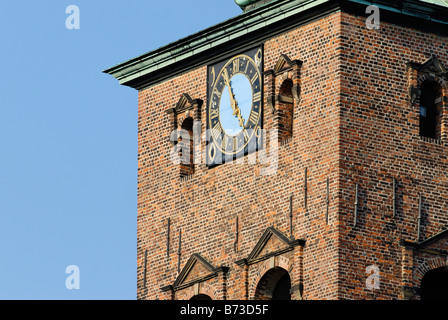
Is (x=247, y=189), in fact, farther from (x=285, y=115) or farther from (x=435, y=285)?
(x=435, y=285)

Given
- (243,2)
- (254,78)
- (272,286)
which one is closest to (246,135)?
(254,78)

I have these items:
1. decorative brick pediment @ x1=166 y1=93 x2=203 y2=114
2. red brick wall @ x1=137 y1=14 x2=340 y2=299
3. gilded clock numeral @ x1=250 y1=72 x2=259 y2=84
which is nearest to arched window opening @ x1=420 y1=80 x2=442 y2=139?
red brick wall @ x1=137 y1=14 x2=340 y2=299

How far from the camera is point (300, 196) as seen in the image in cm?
7325

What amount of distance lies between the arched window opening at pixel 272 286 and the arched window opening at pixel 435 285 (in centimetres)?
327

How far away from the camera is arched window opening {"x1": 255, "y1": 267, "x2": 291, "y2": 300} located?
73.9 metres

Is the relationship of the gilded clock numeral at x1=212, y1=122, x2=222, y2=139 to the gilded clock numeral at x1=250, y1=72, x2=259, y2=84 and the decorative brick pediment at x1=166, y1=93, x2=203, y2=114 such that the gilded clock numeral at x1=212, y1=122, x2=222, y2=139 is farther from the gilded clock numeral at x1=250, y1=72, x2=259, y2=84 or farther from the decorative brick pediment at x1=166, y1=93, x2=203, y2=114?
the gilded clock numeral at x1=250, y1=72, x2=259, y2=84

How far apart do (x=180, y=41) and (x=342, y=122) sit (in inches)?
251

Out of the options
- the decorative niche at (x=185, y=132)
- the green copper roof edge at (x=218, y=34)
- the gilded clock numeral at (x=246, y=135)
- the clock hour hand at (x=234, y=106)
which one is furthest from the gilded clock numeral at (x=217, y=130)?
the green copper roof edge at (x=218, y=34)

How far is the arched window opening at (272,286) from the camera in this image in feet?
243

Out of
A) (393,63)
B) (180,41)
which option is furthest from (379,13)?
(180,41)

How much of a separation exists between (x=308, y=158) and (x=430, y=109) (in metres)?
3.31

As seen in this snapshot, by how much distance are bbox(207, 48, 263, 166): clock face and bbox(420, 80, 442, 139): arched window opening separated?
384 cm

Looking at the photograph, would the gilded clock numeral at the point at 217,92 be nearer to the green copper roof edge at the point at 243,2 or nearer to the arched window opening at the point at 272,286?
the green copper roof edge at the point at 243,2

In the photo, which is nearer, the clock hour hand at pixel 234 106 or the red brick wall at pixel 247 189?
the red brick wall at pixel 247 189
